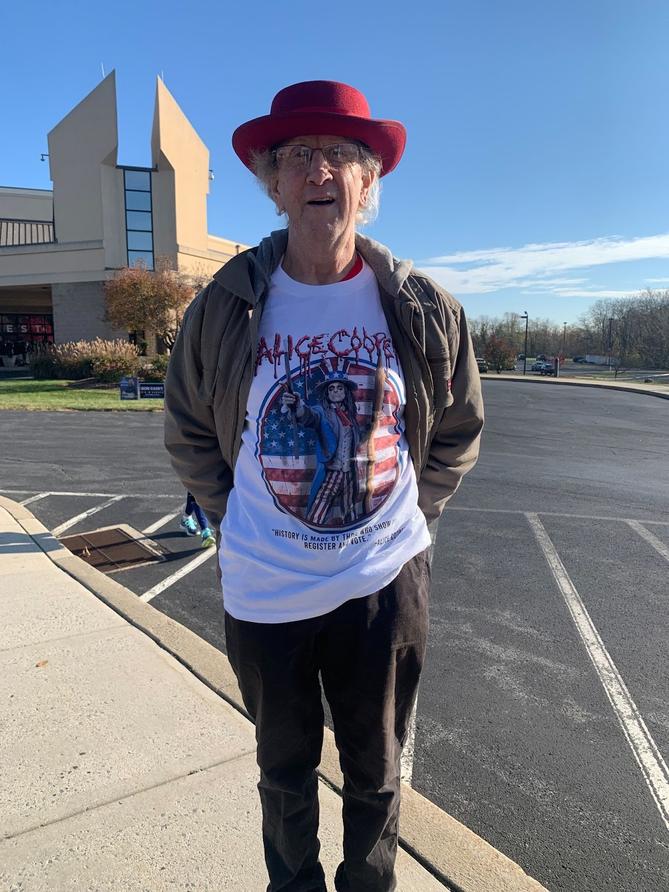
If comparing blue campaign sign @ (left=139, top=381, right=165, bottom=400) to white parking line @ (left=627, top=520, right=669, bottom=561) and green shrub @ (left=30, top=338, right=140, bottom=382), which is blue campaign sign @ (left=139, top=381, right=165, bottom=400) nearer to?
green shrub @ (left=30, top=338, right=140, bottom=382)

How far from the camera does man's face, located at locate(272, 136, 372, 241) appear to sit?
165 centimetres

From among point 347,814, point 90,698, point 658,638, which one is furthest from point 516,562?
point 347,814

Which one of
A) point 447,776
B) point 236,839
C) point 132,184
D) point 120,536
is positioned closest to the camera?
point 236,839

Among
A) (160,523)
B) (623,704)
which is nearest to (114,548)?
(160,523)

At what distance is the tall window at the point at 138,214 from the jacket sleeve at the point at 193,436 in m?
34.8

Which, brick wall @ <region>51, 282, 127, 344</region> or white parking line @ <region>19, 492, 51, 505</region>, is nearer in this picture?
white parking line @ <region>19, 492, 51, 505</region>

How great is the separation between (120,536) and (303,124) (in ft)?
17.8

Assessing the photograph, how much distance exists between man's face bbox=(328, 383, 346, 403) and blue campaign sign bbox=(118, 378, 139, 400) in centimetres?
1896

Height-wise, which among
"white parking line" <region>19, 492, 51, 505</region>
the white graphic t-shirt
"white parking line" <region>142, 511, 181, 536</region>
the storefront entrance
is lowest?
"white parking line" <region>142, 511, 181, 536</region>

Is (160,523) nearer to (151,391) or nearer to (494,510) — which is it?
(494,510)

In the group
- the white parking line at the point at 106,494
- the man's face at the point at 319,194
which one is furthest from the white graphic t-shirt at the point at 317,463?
the white parking line at the point at 106,494

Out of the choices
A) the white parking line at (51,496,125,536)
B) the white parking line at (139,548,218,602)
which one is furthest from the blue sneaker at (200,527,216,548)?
the white parking line at (51,496,125,536)

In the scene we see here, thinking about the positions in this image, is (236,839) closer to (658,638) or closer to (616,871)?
(616,871)

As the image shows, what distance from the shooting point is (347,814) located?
1.76m
